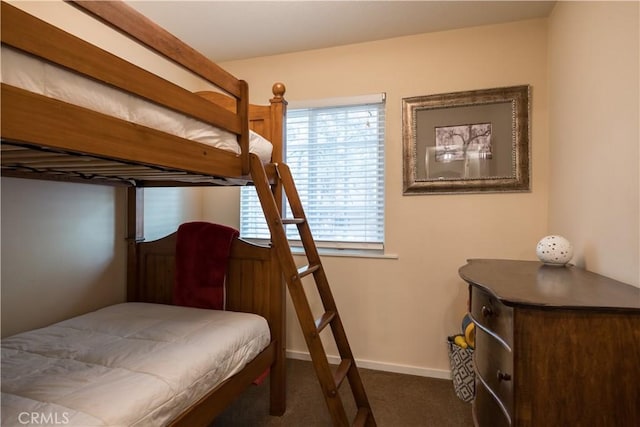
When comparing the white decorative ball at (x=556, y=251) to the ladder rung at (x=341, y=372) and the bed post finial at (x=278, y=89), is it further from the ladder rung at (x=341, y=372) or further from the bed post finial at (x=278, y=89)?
the bed post finial at (x=278, y=89)

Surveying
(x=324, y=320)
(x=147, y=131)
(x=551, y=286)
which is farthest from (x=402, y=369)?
(x=147, y=131)

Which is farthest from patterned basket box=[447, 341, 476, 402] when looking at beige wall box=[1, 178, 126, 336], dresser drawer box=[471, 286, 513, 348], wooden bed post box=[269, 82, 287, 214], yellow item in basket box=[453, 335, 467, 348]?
beige wall box=[1, 178, 126, 336]

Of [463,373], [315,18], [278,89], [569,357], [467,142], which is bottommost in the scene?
[463,373]

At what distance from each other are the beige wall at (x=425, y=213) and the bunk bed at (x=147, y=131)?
28.8 inches

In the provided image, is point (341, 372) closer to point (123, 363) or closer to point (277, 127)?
point (123, 363)

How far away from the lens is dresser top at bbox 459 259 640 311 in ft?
3.24

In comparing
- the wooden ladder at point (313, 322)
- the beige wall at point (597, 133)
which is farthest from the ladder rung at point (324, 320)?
the beige wall at point (597, 133)

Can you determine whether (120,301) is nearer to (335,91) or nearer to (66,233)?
(66,233)

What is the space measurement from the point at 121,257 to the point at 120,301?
302 mm

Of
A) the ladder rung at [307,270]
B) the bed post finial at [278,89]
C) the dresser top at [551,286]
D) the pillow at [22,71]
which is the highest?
the bed post finial at [278,89]

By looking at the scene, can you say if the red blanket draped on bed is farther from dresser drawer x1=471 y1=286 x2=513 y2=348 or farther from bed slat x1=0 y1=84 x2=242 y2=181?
dresser drawer x1=471 y1=286 x2=513 y2=348

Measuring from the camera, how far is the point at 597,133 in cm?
151

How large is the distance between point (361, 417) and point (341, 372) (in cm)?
26

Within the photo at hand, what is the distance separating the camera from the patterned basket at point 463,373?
6.60 ft
